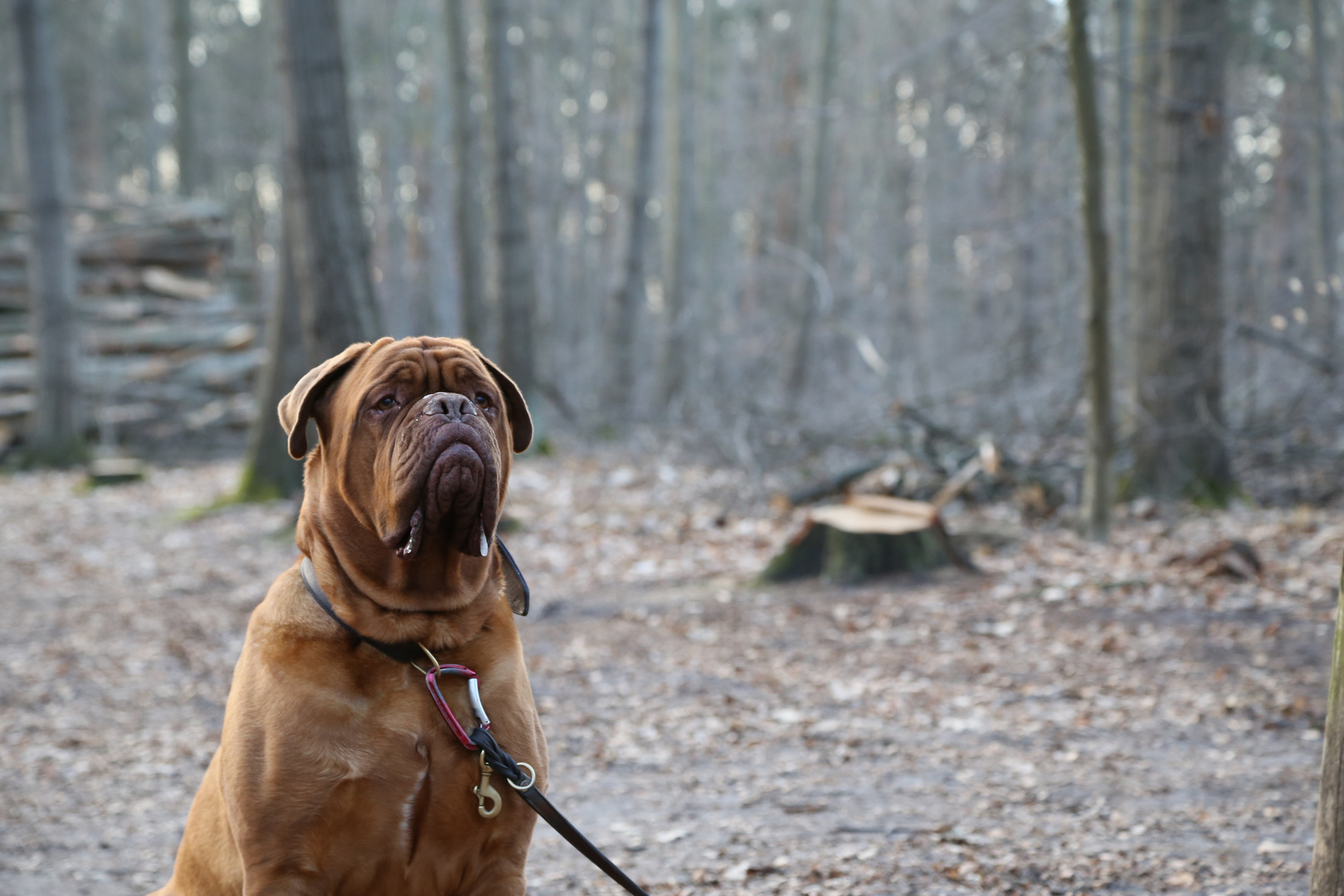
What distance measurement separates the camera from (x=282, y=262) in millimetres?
11383

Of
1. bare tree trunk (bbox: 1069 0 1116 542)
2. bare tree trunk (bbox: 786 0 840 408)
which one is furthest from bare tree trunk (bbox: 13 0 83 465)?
bare tree trunk (bbox: 1069 0 1116 542)

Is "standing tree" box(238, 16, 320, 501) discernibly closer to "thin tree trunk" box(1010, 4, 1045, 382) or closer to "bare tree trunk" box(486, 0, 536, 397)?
"bare tree trunk" box(486, 0, 536, 397)

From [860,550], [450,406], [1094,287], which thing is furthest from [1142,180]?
[450,406]

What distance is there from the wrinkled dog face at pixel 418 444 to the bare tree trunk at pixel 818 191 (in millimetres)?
15789

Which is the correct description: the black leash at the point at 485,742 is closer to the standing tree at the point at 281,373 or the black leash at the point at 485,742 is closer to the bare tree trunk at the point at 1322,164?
the standing tree at the point at 281,373

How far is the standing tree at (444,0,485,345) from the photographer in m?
16.1

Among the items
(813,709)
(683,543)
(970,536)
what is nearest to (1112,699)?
(813,709)

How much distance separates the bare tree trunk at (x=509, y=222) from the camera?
14945mm

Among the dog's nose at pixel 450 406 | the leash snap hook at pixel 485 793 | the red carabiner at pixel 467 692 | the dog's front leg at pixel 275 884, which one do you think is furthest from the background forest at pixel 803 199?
the dog's front leg at pixel 275 884

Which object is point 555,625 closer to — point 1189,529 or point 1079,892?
point 1079,892

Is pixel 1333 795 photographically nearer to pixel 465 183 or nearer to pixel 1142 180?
pixel 1142 180

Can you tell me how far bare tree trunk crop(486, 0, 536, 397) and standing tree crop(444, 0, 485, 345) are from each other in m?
0.75

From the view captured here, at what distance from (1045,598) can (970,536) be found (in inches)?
61.6

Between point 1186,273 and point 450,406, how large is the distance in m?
8.30
